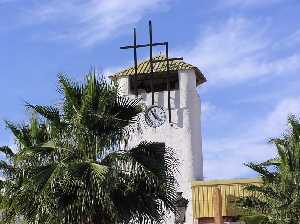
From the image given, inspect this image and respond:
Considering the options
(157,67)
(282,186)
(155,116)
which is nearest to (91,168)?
(282,186)

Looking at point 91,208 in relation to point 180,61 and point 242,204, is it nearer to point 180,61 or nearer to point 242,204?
point 242,204

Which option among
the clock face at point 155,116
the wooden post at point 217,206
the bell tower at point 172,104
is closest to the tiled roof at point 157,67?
the bell tower at point 172,104

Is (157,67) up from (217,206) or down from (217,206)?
up

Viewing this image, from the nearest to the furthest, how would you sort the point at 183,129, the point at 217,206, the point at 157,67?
1. the point at 217,206
2. the point at 183,129
3. the point at 157,67

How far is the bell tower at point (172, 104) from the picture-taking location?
35.1 m

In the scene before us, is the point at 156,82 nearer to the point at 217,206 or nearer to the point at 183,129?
the point at 183,129

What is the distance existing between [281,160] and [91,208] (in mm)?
9108

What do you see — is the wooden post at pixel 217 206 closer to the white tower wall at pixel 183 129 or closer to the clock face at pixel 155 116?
the white tower wall at pixel 183 129

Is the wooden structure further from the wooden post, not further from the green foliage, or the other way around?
the green foliage

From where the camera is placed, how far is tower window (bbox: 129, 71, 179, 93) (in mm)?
37156

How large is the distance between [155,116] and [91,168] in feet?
67.0

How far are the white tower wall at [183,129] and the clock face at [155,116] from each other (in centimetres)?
23

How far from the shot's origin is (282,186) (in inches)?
861

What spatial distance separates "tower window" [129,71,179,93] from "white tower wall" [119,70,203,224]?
1.77 feet
